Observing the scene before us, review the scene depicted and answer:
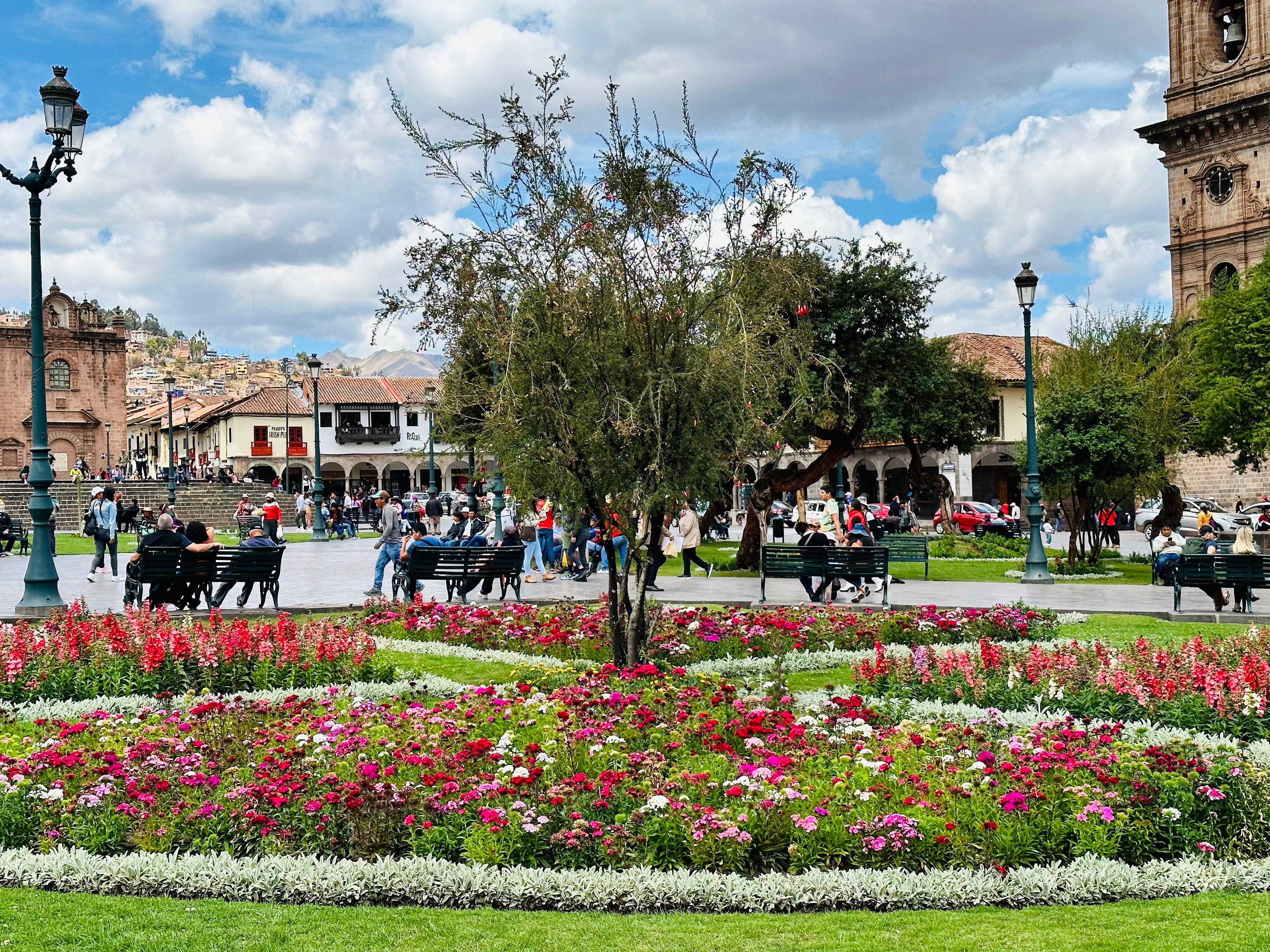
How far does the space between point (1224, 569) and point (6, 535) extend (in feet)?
83.8

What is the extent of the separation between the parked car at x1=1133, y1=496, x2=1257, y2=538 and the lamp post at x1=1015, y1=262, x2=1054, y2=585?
11.4 meters

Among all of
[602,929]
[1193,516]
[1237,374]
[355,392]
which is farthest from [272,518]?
[355,392]

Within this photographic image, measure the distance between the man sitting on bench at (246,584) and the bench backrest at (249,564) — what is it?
0.14 m

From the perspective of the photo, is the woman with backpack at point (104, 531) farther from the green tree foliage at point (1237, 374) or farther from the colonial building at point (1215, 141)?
the colonial building at point (1215, 141)

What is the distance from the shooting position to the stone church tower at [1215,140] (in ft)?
155

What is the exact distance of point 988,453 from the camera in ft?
185

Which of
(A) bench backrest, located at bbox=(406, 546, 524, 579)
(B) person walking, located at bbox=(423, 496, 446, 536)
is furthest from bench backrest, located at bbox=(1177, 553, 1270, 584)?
(B) person walking, located at bbox=(423, 496, 446, 536)

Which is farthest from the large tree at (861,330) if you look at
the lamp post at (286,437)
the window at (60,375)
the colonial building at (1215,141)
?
the window at (60,375)

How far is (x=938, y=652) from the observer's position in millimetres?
9992

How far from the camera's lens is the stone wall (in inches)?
1695

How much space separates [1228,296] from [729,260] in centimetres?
2208

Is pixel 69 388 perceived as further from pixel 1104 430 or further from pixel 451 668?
pixel 451 668

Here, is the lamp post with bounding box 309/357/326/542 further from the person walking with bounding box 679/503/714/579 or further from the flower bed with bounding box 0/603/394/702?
the flower bed with bounding box 0/603/394/702

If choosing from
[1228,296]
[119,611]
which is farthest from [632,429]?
[1228,296]
